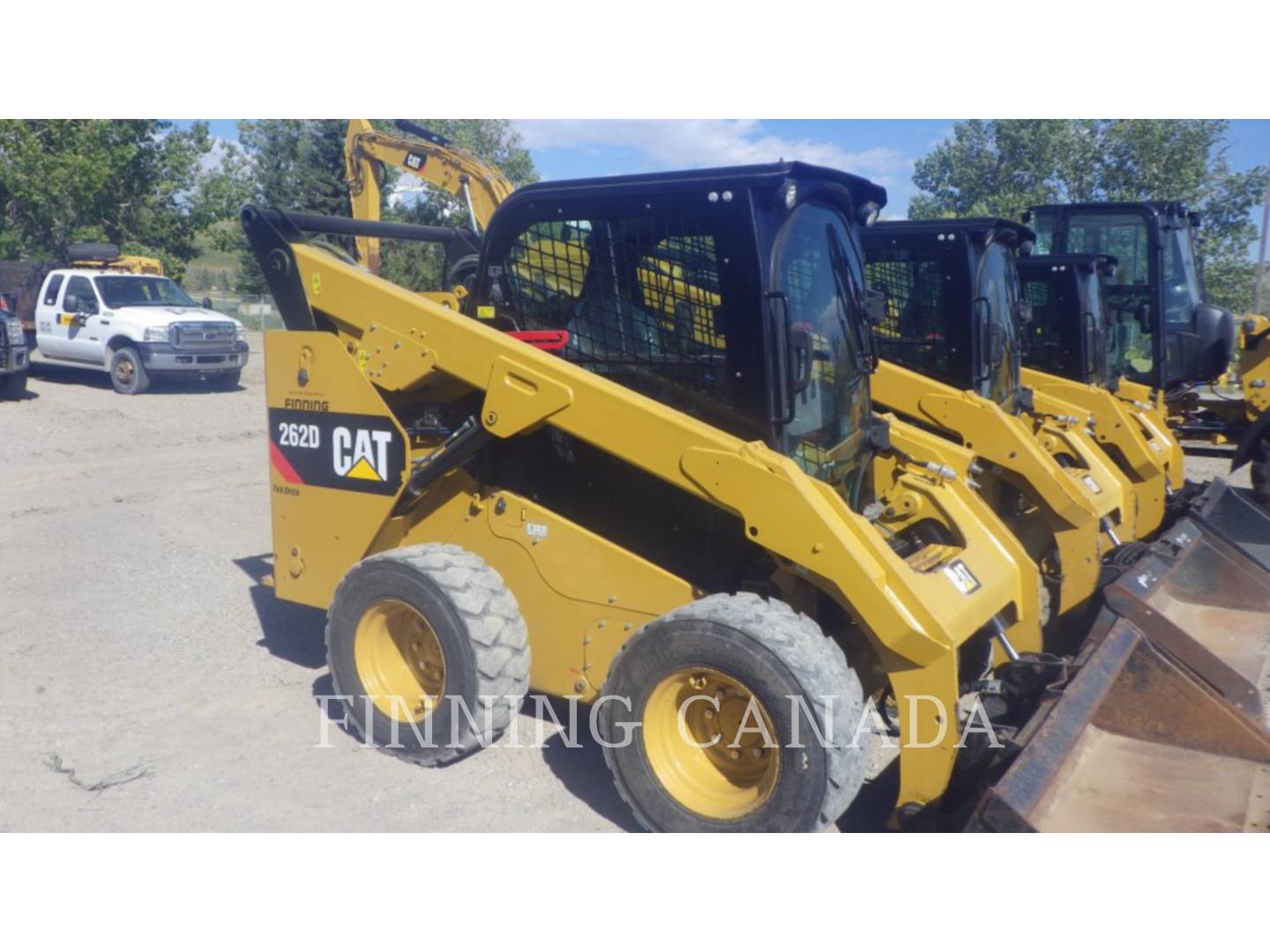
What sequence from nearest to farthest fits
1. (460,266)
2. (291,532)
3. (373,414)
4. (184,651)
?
(373,414)
(291,532)
(184,651)
(460,266)

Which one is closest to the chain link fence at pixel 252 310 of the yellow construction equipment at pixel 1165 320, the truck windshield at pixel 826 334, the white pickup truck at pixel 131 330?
the white pickup truck at pixel 131 330

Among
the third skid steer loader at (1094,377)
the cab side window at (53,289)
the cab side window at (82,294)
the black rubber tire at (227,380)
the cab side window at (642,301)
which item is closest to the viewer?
the cab side window at (642,301)

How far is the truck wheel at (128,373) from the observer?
1593cm

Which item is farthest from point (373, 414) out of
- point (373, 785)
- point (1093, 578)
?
point (1093, 578)

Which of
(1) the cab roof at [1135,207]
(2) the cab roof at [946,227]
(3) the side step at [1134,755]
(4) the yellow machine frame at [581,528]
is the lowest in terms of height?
(3) the side step at [1134,755]

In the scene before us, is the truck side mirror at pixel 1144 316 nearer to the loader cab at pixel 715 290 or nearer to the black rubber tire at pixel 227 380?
the loader cab at pixel 715 290

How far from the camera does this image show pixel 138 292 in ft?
55.3

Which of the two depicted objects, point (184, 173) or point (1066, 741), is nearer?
point (1066, 741)

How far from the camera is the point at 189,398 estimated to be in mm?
16031

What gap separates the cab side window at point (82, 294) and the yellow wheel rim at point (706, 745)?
15777 mm

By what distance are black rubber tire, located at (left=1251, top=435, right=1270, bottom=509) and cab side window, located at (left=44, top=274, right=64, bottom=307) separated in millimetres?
17011

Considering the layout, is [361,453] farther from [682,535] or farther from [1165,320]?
[1165,320]

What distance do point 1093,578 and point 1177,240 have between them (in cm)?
619

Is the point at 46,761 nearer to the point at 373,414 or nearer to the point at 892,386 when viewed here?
the point at 373,414
